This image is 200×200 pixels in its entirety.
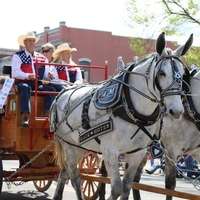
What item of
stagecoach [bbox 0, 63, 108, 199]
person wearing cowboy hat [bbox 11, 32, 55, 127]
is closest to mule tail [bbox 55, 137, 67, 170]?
stagecoach [bbox 0, 63, 108, 199]

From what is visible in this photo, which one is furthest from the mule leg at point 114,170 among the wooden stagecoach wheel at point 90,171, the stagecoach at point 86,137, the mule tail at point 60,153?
the wooden stagecoach wheel at point 90,171

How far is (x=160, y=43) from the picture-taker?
5836 mm

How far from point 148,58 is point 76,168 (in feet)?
7.31

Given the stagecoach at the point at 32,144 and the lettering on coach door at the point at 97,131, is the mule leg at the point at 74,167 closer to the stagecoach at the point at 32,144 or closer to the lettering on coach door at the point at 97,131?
the stagecoach at the point at 32,144

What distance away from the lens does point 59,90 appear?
896 centimetres

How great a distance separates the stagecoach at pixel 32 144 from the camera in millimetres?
8461

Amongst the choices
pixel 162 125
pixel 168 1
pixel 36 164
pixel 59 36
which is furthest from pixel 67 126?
pixel 59 36

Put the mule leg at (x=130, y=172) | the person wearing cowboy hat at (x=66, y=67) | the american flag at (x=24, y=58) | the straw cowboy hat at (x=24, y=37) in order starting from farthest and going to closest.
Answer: the person wearing cowboy hat at (x=66, y=67) → the straw cowboy hat at (x=24, y=37) → the american flag at (x=24, y=58) → the mule leg at (x=130, y=172)

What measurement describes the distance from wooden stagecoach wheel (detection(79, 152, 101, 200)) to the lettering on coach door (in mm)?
1943

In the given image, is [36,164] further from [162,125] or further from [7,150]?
[162,125]

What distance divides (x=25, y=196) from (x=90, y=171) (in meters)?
1.68

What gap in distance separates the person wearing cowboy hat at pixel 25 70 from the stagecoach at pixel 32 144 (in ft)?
0.33

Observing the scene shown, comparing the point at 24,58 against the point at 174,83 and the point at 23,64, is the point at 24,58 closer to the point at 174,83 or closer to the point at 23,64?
the point at 23,64

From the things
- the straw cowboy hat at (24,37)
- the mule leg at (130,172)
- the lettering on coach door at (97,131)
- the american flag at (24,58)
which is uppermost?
the straw cowboy hat at (24,37)
